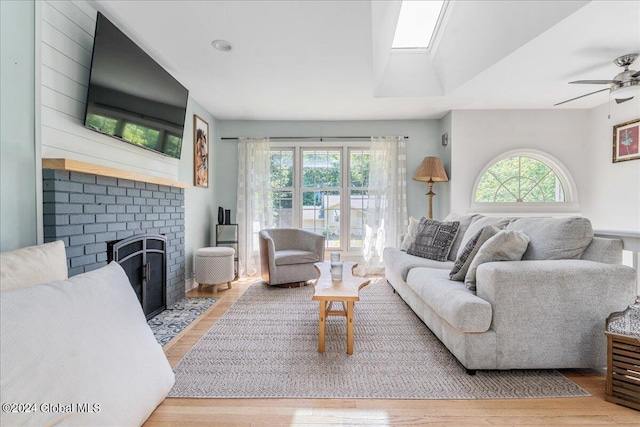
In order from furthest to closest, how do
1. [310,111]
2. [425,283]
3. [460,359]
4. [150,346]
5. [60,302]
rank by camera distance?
[310,111]
[425,283]
[460,359]
[150,346]
[60,302]

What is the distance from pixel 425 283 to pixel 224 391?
155cm

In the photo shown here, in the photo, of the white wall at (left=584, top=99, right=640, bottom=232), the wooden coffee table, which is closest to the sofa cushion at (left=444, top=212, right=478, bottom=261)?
the wooden coffee table

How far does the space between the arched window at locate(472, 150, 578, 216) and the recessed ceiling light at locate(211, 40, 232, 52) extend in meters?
3.54

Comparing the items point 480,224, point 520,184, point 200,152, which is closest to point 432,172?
point 520,184

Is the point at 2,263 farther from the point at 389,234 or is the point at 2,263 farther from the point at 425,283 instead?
the point at 389,234

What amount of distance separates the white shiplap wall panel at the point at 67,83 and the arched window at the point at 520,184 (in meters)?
4.31

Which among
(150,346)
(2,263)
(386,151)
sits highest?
(386,151)

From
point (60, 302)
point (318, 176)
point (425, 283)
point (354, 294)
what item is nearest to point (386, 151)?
point (318, 176)

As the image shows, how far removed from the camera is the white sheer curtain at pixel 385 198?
447cm

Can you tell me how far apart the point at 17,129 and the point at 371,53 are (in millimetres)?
2503

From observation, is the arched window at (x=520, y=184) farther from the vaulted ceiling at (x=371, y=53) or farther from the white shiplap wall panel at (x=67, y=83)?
the white shiplap wall panel at (x=67, y=83)

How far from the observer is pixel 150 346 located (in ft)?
4.31

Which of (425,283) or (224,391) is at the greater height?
(425,283)

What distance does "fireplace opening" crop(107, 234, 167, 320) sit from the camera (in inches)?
88.7
